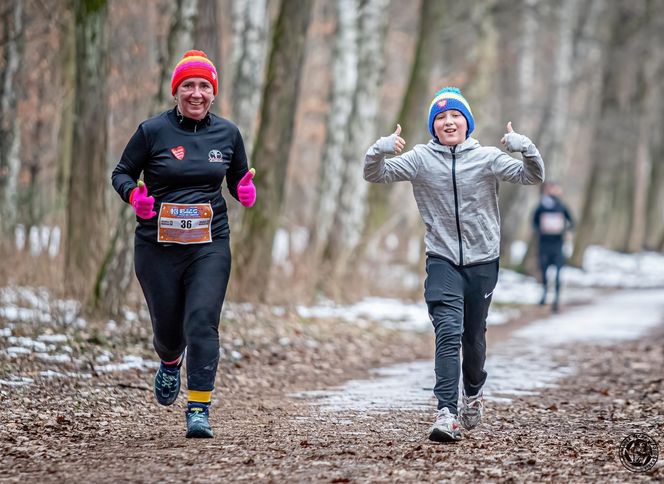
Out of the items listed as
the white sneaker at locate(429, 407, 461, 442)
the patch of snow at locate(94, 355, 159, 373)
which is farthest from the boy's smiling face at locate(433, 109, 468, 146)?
the patch of snow at locate(94, 355, 159, 373)

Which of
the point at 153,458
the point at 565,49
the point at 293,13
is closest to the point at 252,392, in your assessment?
the point at 153,458

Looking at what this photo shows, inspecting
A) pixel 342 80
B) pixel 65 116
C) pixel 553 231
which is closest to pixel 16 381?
pixel 65 116

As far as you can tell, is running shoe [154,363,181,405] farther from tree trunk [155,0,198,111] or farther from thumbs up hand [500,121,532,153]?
tree trunk [155,0,198,111]

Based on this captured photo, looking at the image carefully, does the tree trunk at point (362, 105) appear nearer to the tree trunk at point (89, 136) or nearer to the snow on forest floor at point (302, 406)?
the snow on forest floor at point (302, 406)

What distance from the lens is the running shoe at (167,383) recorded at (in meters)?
6.70

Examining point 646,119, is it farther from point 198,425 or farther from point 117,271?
point 198,425

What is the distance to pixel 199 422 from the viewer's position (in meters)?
6.07

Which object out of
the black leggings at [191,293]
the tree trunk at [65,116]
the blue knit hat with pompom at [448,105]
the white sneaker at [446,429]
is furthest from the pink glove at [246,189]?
the tree trunk at [65,116]

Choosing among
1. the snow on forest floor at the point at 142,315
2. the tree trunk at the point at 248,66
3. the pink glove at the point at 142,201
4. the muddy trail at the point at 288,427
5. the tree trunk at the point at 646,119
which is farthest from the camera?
the tree trunk at the point at 646,119

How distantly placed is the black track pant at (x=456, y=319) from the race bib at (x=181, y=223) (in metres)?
1.41

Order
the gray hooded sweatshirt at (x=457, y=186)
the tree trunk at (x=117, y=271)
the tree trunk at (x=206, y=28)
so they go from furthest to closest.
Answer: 1. the tree trunk at (x=206, y=28)
2. the tree trunk at (x=117, y=271)
3. the gray hooded sweatshirt at (x=457, y=186)

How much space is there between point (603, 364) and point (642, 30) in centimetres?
2218

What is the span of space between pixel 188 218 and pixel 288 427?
1.50 metres

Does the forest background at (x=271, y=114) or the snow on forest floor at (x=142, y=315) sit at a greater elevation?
the forest background at (x=271, y=114)
